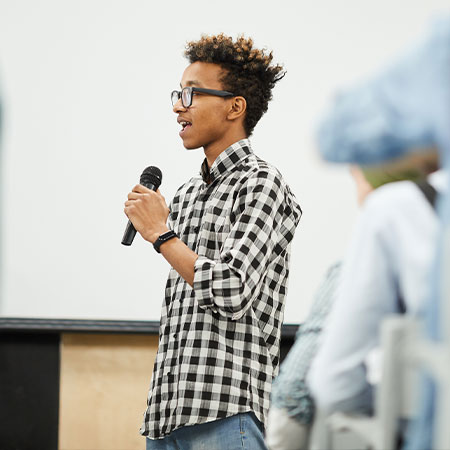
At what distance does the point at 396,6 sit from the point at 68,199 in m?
1.39

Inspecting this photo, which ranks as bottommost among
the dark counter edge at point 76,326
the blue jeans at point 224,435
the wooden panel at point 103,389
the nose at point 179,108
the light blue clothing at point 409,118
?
the wooden panel at point 103,389

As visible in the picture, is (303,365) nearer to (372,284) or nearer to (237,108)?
(372,284)

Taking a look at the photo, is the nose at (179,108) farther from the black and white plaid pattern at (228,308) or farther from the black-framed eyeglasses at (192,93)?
the black and white plaid pattern at (228,308)

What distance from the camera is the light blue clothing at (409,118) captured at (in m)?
0.65

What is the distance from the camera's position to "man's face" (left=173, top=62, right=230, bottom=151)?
158 cm

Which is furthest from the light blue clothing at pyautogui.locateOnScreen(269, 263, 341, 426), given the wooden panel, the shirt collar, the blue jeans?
the wooden panel

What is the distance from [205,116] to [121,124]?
113cm

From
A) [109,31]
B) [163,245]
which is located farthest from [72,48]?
[163,245]

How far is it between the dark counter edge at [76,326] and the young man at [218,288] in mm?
1038

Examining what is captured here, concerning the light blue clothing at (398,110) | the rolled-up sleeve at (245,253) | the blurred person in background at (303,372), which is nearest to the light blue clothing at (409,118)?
the light blue clothing at (398,110)

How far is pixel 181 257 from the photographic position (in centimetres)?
136

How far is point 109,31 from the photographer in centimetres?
267

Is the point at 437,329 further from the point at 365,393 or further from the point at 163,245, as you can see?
the point at 163,245

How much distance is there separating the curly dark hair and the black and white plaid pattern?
18 cm
